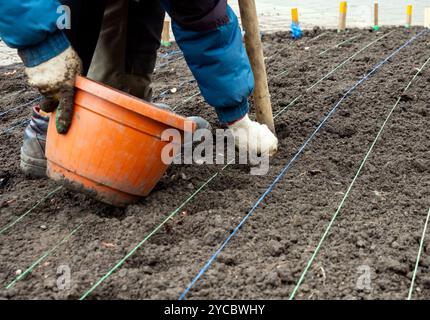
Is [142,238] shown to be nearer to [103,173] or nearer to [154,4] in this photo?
[103,173]

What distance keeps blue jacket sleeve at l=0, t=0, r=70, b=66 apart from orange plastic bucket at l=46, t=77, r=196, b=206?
15 centimetres

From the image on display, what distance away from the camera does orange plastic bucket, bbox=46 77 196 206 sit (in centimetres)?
192

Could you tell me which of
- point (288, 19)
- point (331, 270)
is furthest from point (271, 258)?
point (288, 19)

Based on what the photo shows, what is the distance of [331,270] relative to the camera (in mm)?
1704

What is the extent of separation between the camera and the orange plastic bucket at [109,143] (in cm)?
192

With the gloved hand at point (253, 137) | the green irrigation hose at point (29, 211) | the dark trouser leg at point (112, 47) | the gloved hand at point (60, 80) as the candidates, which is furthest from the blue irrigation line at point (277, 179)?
the dark trouser leg at point (112, 47)

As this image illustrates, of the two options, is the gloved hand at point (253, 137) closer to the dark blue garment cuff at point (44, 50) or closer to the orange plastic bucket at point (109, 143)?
the orange plastic bucket at point (109, 143)

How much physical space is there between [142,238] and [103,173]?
0.28 m

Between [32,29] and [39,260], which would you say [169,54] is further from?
[39,260]

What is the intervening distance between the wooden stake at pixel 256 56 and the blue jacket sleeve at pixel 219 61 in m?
0.28

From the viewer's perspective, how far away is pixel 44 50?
1876 mm

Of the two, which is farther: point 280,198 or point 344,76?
point 344,76

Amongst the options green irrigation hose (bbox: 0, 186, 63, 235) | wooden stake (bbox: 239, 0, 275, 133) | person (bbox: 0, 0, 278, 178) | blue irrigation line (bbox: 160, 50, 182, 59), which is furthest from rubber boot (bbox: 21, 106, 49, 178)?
blue irrigation line (bbox: 160, 50, 182, 59)

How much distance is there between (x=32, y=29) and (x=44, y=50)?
0.10 metres
